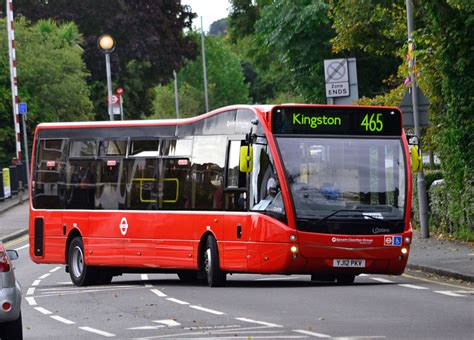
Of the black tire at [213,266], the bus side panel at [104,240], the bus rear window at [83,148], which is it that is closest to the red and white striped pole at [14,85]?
the bus rear window at [83,148]

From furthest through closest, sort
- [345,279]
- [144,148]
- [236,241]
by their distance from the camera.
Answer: [144,148]
[345,279]
[236,241]

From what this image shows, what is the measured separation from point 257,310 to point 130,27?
206 ft

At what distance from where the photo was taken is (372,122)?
22297 mm

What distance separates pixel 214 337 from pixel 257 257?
7.58 metres

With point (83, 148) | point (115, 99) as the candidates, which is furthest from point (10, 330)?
point (115, 99)

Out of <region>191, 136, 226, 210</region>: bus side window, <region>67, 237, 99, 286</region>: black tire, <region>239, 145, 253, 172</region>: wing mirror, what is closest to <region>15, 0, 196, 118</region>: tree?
<region>67, 237, 99, 286</region>: black tire

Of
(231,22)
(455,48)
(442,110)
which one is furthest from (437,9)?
(231,22)

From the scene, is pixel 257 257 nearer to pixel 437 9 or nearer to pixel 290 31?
pixel 437 9

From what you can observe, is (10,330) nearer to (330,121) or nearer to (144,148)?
(330,121)

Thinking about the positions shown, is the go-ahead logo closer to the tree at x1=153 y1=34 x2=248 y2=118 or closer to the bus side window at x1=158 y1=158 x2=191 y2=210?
the bus side window at x1=158 y1=158 x2=191 y2=210

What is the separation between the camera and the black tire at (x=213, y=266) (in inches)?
904

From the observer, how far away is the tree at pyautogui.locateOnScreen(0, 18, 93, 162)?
65188 millimetres

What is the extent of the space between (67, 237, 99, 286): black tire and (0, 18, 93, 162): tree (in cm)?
3755

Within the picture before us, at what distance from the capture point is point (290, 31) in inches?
1986
